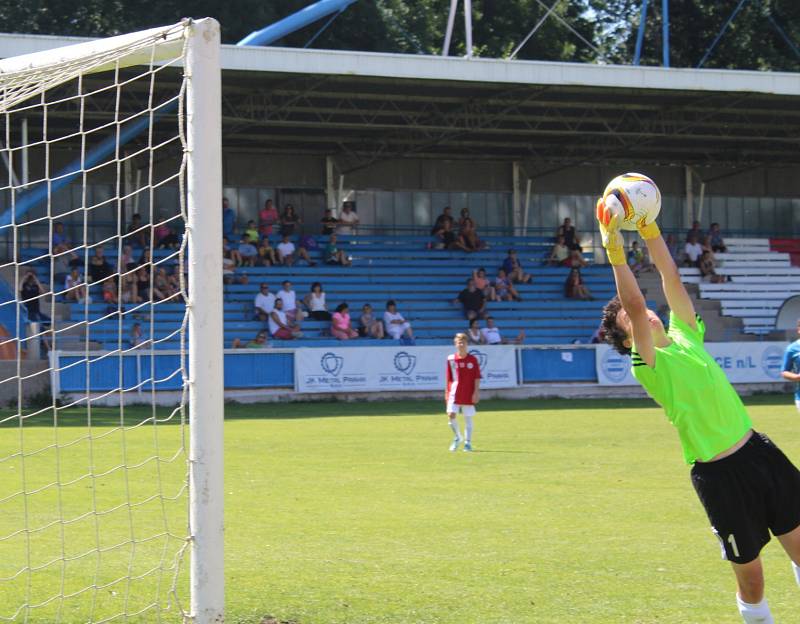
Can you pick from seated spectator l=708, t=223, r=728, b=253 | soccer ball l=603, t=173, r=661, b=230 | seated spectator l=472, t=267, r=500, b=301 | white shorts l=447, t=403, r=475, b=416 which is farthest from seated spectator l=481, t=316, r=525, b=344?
soccer ball l=603, t=173, r=661, b=230

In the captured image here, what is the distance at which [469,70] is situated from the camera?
2667 cm

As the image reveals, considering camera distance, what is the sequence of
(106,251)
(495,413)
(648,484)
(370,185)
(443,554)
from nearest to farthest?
(443,554) → (648,484) → (495,413) → (106,251) → (370,185)

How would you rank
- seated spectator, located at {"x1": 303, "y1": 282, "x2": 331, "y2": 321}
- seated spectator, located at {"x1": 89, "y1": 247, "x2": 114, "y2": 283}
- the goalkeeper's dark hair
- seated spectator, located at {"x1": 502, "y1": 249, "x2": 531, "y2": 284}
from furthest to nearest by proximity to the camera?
1. seated spectator, located at {"x1": 502, "y1": 249, "x2": 531, "y2": 284}
2. seated spectator, located at {"x1": 303, "y1": 282, "x2": 331, "y2": 321}
3. seated spectator, located at {"x1": 89, "y1": 247, "x2": 114, "y2": 283}
4. the goalkeeper's dark hair

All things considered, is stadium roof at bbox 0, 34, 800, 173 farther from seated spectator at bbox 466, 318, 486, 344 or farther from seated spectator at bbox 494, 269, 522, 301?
seated spectator at bbox 466, 318, 486, 344

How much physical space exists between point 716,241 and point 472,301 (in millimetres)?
10422

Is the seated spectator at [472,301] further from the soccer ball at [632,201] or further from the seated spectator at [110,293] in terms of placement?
the soccer ball at [632,201]

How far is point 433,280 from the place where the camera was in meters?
32.2

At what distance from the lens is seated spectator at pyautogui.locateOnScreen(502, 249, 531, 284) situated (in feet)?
108

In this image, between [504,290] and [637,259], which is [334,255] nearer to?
[504,290]

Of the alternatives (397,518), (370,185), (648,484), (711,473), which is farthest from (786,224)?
(711,473)

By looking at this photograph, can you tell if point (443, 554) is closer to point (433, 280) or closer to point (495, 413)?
point (495, 413)

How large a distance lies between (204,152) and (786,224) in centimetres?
3885

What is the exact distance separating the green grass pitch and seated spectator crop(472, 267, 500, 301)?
12.6 meters

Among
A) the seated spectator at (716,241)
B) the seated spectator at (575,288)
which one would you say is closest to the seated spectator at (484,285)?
the seated spectator at (575,288)
